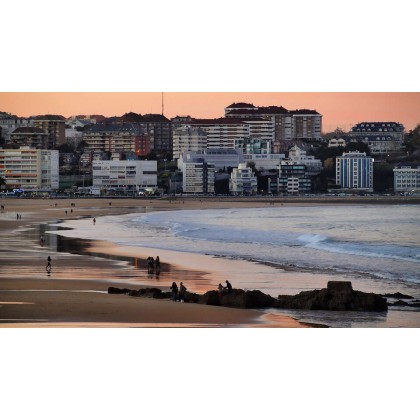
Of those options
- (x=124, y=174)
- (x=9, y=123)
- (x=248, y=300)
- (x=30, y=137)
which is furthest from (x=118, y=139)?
(x=248, y=300)

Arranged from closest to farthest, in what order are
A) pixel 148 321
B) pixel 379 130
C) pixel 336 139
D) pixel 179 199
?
1. pixel 148 321
2. pixel 379 130
3. pixel 336 139
4. pixel 179 199

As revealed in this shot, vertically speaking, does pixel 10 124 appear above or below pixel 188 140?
above

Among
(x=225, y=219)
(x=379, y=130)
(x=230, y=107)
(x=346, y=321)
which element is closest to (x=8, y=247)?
(x=230, y=107)

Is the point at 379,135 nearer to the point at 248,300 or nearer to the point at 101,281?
the point at 101,281

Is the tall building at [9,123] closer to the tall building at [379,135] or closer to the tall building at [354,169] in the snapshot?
the tall building at [379,135]

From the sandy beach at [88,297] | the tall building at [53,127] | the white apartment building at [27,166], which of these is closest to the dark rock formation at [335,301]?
the sandy beach at [88,297]
